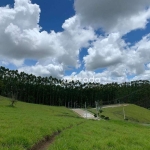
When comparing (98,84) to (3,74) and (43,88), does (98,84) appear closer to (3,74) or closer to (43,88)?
(43,88)

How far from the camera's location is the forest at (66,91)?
404ft

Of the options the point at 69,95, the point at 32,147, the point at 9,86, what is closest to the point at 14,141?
Result: the point at 32,147

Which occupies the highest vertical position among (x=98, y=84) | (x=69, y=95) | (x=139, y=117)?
(x=98, y=84)

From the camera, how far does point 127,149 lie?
1198cm

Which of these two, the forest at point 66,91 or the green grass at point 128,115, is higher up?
the forest at point 66,91

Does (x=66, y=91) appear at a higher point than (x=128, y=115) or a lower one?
higher

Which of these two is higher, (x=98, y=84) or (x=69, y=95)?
(x=98, y=84)

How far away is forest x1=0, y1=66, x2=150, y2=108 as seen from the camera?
12325 centimetres

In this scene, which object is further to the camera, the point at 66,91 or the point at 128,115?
the point at 66,91

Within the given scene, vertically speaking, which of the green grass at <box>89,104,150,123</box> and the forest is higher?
the forest

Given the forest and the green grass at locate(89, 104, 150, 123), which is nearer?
the green grass at locate(89, 104, 150, 123)

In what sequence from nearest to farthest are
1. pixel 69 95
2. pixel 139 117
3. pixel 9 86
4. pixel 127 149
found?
pixel 127 149
pixel 139 117
pixel 9 86
pixel 69 95

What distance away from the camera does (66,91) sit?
137875mm

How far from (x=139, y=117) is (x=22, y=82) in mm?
76365
